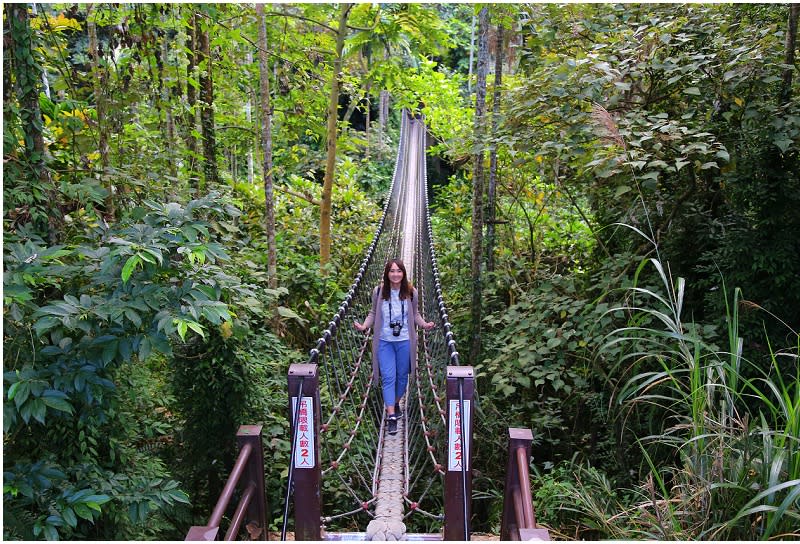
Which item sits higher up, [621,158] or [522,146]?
[522,146]

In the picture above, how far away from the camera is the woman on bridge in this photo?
2.51m

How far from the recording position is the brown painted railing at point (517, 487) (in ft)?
4.34

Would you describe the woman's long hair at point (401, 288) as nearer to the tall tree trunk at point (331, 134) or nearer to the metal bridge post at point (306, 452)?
the metal bridge post at point (306, 452)

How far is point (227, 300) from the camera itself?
2.07 metres

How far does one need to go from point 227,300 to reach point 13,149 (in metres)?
0.83

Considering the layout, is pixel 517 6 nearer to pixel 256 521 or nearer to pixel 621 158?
pixel 621 158

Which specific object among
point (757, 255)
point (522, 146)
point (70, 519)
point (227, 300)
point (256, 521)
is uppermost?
point (522, 146)

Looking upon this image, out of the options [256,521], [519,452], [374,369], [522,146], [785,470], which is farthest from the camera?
[522,146]

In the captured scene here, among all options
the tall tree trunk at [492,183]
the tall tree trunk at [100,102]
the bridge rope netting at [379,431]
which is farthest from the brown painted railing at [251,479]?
the tall tree trunk at [492,183]

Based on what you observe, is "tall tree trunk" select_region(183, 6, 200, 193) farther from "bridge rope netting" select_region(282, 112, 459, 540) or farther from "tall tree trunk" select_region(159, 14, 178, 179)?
"bridge rope netting" select_region(282, 112, 459, 540)

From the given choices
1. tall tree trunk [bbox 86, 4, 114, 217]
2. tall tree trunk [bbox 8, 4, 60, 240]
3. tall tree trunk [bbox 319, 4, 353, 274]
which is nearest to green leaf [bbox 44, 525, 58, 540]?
tall tree trunk [bbox 8, 4, 60, 240]

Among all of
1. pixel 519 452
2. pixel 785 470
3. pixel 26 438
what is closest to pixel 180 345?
pixel 26 438

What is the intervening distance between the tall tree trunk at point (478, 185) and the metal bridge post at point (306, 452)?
7.59 ft

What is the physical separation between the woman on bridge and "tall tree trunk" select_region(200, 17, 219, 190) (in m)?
2.00
